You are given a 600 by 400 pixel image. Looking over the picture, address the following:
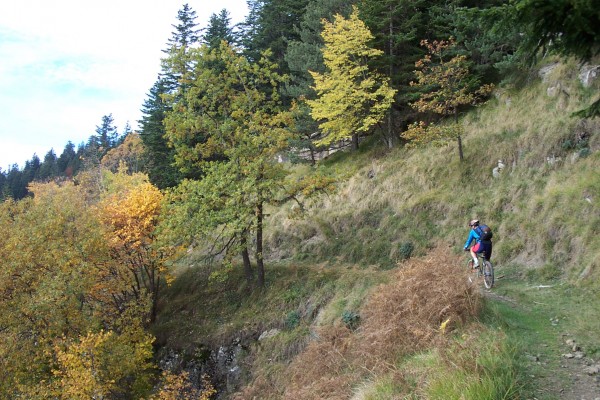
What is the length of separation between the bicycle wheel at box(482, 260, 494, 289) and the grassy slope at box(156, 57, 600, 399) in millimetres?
328

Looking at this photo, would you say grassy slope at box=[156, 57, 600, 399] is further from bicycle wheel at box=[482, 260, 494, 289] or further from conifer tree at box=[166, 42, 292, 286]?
conifer tree at box=[166, 42, 292, 286]

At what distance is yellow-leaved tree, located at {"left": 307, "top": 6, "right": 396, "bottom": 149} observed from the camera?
782 inches

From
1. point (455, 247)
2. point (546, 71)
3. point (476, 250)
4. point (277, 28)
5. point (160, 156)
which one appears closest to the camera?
point (476, 250)

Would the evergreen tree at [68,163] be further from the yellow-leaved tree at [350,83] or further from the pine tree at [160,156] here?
the yellow-leaved tree at [350,83]

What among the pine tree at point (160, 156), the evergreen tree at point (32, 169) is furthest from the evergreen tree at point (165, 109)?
the evergreen tree at point (32, 169)

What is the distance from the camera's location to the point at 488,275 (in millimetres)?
10766

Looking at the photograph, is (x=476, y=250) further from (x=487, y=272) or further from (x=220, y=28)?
(x=220, y=28)

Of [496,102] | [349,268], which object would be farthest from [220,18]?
[349,268]

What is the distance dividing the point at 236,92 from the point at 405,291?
1219 centimetres

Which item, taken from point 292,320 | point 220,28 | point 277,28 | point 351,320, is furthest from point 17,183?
point 351,320

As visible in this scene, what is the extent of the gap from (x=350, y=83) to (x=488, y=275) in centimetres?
1243

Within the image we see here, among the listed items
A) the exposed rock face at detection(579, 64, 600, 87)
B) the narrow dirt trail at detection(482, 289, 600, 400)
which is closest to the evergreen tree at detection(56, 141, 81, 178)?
the exposed rock face at detection(579, 64, 600, 87)

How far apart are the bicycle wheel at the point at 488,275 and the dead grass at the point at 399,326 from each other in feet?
8.07

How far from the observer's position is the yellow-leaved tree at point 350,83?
19.9 meters
